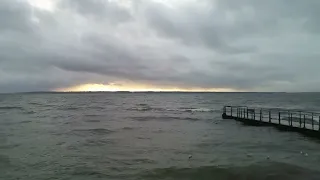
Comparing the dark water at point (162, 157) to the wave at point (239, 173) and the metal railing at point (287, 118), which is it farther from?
the metal railing at point (287, 118)

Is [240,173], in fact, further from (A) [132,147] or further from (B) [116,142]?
(B) [116,142]

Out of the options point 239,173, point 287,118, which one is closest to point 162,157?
point 239,173

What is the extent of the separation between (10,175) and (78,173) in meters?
3.30

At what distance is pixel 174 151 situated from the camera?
21172 mm

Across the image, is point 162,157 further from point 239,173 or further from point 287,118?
point 287,118

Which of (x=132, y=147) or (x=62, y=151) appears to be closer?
(x=62, y=151)

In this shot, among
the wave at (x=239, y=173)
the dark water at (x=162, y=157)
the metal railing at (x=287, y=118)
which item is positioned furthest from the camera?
the metal railing at (x=287, y=118)

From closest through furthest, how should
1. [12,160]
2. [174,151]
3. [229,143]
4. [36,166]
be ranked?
[36,166]
[12,160]
[174,151]
[229,143]

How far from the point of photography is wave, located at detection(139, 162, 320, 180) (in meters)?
14.6

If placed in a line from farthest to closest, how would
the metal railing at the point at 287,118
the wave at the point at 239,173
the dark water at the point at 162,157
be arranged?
the metal railing at the point at 287,118
the dark water at the point at 162,157
the wave at the point at 239,173

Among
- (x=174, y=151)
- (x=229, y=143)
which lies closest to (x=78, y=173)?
(x=174, y=151)

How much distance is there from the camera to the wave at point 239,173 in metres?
14.6

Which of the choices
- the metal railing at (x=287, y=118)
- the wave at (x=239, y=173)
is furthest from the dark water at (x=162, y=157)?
the metal railing at (x=287, y=118)

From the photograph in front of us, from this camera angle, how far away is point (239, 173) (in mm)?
15258
